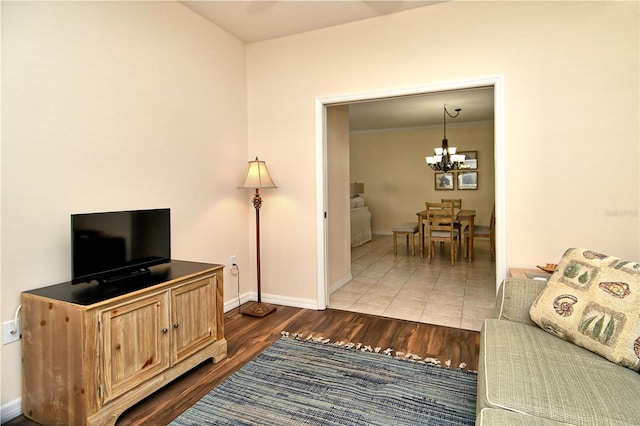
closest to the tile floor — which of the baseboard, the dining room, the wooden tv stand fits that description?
the dining room

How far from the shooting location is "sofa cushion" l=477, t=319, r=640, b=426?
1.12 m

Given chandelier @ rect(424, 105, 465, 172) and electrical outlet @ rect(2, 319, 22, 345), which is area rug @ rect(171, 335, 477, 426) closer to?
electrical outlet @ rect(2, 319, 22, 345)

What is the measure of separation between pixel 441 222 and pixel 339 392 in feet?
13.4

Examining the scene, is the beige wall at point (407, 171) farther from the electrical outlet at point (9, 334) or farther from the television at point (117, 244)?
the electrical outlet at point (9, 334)

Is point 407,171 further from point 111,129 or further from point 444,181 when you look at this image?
point 111,129

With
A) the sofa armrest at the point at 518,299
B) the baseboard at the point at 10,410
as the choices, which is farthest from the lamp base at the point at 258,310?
the sofa armrest at the point at 518,299

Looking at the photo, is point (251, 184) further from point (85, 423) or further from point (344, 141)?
point (85, 423)

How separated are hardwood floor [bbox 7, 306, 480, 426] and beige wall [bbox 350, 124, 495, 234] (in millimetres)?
5841

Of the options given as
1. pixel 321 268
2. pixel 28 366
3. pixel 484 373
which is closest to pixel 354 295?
pixel 321 268

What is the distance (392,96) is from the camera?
3168 millimetres

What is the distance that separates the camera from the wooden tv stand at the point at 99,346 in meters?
1.67

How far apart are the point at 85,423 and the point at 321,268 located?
218 cm

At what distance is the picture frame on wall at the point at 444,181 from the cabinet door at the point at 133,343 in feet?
24.4

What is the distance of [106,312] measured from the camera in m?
1.73
